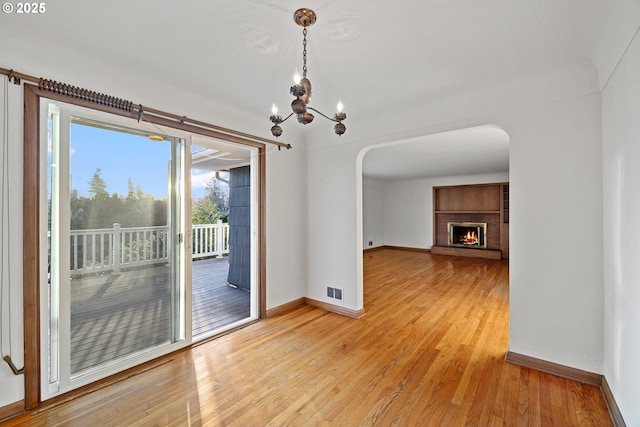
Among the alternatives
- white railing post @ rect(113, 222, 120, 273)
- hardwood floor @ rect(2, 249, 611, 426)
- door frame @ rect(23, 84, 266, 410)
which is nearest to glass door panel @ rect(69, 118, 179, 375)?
white railing post @ rect(113, 222, 120, 273)

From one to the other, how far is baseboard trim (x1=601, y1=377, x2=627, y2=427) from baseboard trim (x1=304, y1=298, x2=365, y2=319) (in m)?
2.02

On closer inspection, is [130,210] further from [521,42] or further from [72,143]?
[521,42]

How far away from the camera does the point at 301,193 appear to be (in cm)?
368

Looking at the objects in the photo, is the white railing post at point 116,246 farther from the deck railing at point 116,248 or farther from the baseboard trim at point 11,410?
the baseboard trim at point 11,410

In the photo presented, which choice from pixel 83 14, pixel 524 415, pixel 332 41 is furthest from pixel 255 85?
pixel 524 415

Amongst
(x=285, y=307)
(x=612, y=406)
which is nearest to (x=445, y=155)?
(x=285, y=307)

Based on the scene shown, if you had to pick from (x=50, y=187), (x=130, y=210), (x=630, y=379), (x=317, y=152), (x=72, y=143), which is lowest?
(x=630, y=379)

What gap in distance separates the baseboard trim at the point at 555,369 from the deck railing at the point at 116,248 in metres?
3.11

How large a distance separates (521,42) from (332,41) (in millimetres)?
1205

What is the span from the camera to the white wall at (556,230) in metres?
1.97

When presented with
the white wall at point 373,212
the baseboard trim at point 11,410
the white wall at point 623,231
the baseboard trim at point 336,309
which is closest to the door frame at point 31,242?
the baseboard trim at point 11,410

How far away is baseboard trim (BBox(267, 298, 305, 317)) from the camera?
3282mm

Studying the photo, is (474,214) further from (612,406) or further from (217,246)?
(217,246)

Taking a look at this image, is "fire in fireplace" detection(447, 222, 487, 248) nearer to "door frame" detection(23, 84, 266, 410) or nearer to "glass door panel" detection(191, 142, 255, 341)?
"glass door panel" detection(191, 142, 255, 341)
